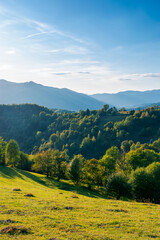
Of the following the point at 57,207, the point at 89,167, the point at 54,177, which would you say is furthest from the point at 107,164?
the point at 57,207

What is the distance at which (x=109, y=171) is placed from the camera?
7469 centimetres

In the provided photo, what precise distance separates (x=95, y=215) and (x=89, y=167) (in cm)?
4768

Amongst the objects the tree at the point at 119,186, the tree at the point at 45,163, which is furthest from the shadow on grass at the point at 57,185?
the tree at the point at 45,163

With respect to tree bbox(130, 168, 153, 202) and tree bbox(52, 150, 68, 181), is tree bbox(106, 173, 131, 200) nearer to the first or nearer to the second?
tree bbox(130, 168, 153, 202)

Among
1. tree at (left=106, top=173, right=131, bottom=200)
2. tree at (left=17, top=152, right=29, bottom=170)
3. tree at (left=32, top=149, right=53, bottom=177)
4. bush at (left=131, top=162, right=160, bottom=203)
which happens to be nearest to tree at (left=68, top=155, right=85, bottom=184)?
tree at (left=32, top=149, right=53, bottom=177)

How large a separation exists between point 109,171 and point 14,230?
6388cm

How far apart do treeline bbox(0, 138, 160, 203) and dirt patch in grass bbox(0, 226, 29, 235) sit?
39296 millimetres

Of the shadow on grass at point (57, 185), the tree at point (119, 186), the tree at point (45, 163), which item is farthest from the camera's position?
the tree at point (45, 163)

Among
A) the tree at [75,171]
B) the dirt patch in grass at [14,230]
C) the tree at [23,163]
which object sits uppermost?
the dirt patch in grass at [14,230]

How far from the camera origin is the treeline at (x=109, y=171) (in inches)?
1955

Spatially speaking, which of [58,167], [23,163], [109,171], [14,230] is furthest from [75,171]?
[14,230]

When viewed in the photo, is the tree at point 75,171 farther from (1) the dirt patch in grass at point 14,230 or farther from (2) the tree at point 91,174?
(1) the dirt patch in grass at point 14,230

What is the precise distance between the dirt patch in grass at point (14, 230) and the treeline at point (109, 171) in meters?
39.3

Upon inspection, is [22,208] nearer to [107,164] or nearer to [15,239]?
[15,239]
